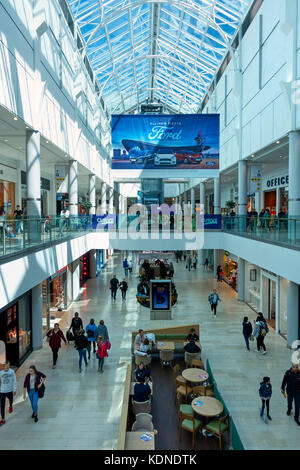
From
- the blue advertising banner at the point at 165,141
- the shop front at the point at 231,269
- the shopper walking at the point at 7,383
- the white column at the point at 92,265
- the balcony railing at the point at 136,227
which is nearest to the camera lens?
the shopper walking at the point at 7,383

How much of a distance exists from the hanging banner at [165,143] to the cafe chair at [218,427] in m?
14.8

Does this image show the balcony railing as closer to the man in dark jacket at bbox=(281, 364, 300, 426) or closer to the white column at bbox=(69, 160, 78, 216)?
the white column at bbox=(69, 160, 78, 216)

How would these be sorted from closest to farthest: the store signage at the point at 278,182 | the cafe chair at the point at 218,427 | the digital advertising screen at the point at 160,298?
1. the cafe chair at the point at 218,427
2. the digital advertising screen at the point at 160,298
3. the store signage at the point at 278,182

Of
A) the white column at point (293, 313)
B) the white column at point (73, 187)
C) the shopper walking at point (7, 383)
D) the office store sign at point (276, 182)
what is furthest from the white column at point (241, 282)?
the shopper walking at point (7, 383)

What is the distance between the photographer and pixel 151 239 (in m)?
19.8

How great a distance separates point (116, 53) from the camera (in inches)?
1068

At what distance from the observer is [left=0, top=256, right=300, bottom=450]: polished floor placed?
701 centimetres

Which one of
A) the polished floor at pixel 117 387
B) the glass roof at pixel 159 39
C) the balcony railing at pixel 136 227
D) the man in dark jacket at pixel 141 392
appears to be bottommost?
the polished floor at pixel 117 387

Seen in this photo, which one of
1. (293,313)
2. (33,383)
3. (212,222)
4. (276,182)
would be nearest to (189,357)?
(293,313)

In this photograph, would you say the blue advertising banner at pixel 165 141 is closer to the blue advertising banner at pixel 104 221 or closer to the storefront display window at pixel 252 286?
the blue advertising banner at pixel 104 221

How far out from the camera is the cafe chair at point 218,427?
21.5 ft

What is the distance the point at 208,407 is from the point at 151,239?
13.1 meters

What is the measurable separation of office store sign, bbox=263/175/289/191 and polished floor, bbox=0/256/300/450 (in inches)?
277

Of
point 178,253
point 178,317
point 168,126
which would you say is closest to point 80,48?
point 168,126
